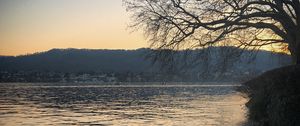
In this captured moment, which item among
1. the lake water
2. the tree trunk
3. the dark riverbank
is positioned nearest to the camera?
the dark riverbank

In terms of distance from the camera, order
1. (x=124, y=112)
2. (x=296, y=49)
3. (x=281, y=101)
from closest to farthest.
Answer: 1. (x=281, y=101)
2. (x=296, y=49)
3. (x=124, y=112)

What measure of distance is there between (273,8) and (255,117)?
470 centimetres

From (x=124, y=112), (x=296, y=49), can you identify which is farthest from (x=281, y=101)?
(x=124, y=112)

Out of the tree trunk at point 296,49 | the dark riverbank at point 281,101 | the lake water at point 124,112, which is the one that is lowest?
the lake water at point 124,112

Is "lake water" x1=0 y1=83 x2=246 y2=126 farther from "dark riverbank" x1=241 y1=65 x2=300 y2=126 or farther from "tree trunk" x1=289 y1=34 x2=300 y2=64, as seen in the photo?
"dark riverbank" x1=241 y1=65 x2=300 y2=126

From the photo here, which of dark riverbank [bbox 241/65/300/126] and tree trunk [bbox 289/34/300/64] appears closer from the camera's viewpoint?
dark riverbank [bbox 241/65/300/126]

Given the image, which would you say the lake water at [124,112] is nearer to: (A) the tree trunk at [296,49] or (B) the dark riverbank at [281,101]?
(A) the tree trunk at [296,49]

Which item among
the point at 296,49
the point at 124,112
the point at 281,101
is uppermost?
the point at 296,49

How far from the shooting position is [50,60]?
518 ft

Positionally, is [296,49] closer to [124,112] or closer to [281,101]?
[281,101]

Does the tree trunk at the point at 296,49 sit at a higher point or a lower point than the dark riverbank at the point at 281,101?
higher

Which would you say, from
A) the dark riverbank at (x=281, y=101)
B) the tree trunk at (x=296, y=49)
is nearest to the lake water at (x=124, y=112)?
the tree trunk at (x=296, y=49)

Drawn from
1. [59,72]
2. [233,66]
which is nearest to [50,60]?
[59,72]

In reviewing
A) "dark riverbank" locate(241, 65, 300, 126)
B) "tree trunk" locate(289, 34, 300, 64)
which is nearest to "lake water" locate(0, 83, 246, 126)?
"tree trunk" locate(289, 34, 300, 64)
